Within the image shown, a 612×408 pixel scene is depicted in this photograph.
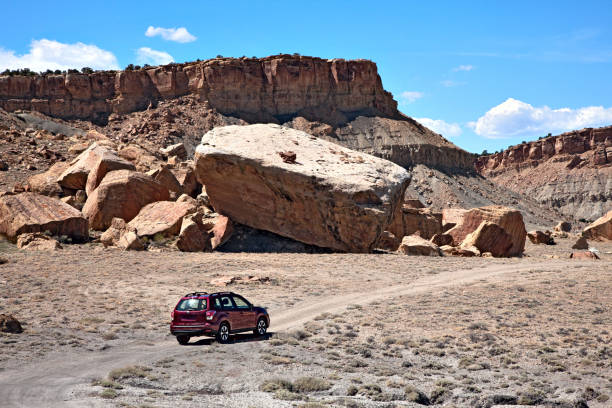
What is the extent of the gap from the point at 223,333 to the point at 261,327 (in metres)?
1.38

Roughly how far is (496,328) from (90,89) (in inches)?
3895

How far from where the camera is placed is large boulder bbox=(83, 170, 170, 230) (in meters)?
34.6

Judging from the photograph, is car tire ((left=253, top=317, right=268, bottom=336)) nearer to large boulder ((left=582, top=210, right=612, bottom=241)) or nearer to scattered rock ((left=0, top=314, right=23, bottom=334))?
scattered rock ((left=0, top=314, right=23, bottom=334))

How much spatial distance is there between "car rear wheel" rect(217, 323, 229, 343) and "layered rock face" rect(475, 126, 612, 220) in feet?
432

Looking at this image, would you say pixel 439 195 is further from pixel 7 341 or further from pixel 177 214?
pixel 7 341

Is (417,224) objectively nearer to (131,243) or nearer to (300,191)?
(300,191)

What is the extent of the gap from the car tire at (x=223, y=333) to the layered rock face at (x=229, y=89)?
9127 centimetres

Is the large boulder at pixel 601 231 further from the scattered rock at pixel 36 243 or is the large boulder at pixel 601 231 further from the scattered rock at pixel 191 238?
the scattered rock at pixel 36 243

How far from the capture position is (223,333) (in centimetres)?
1661

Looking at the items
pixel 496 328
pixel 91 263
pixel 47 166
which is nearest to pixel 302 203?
pixel 91 263

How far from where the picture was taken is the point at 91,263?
27281mm

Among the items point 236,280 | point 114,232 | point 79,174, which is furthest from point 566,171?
point 236,280

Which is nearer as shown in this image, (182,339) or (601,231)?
(182,339)

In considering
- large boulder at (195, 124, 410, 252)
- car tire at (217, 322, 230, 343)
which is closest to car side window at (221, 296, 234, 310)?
car tire at (217, 322, 230, 343)
